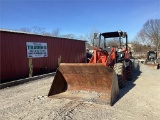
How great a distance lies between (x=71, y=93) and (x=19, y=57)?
17.4 feet

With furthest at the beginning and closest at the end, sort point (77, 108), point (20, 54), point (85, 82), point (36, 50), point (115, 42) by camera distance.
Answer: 1. point (36, 50)
2. point (20, 54)
3. point (115, 42)
4. point (85, 82)
5. point (77, 108)

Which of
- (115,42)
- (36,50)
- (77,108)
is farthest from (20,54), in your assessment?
(77,108)

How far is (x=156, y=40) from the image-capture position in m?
41.5

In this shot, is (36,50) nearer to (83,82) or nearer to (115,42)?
(115,42)

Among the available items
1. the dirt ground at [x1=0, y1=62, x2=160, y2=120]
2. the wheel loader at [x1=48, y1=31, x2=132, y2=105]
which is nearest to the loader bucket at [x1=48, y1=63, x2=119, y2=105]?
the wheel loader at [x1=48, y1=31, x2=132, y2=105]

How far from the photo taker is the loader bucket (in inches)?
257

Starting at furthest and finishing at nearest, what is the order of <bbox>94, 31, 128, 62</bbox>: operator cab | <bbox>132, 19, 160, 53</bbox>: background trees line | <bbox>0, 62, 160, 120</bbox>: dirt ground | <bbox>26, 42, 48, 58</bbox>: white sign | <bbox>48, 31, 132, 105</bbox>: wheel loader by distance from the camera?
1. <bbox>132, 19, 160, 53</bbox>: background trees line
2. <bbox>26, 42, 48, 58</bbox>: white sign
3. <bbox>94, 31, 128, 62</bbox>: operator cab
4. <bbox>48, 31, 132, 105</bbox>: wheel loader
5. <bbox>0, 62, 160, 120</bbox>: dirt ground

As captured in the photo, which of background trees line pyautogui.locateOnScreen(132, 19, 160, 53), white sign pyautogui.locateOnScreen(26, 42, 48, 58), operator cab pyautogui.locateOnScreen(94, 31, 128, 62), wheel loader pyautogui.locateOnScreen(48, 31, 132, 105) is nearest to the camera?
wheel loader pyautogui.locateOnScreen(48, 31, 132, 105)

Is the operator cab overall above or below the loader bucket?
above

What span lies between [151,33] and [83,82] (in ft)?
136

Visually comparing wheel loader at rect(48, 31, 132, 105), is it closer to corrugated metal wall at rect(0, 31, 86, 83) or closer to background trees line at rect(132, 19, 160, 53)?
corrugated metal wall at rect(0, 31, 86, 83)

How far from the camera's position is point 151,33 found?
45.4 m

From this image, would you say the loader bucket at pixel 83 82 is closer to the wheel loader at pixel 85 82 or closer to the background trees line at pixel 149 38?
the wheel loader at pixel 85 82

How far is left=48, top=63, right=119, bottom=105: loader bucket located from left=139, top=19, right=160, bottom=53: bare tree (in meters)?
35.9
